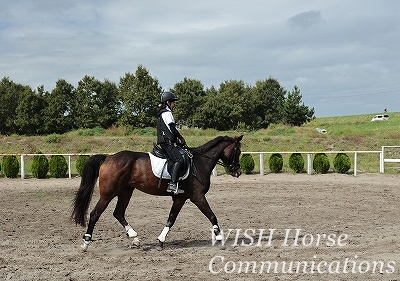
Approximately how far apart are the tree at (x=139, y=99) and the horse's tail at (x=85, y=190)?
147 feet

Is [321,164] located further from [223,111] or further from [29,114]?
[29,114]

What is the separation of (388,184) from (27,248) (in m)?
14.6

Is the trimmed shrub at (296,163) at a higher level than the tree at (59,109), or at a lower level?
lower

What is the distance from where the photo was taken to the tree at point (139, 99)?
53.1m

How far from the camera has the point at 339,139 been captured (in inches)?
1357

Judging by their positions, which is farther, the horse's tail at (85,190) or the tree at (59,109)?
the tree at (59,109)

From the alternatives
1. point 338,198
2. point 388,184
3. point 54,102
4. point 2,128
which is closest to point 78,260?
point 338,198

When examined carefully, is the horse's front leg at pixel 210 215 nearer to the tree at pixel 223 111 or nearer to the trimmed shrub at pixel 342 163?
the trimmed shrub at pixel 342 163

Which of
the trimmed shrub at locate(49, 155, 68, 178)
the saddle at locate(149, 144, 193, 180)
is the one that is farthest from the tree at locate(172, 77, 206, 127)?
the saddle at locate(149, 144, 193, 180)

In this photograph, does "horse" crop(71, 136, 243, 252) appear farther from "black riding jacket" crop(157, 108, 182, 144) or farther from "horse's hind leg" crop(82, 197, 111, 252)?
"black riding jacket" crop(157, 108, 182, 144)

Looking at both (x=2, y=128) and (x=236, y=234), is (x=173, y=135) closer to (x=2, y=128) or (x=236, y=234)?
(x=236, y=234)

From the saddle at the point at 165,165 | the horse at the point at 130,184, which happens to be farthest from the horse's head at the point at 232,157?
the saddle at the point at 165,165

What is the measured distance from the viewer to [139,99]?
53.5 meters

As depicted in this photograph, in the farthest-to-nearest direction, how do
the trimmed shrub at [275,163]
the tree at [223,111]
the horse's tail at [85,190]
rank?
the tree at [223,111] < the trimmed shrub at [275,163] < the horse's tail at [85,190]
